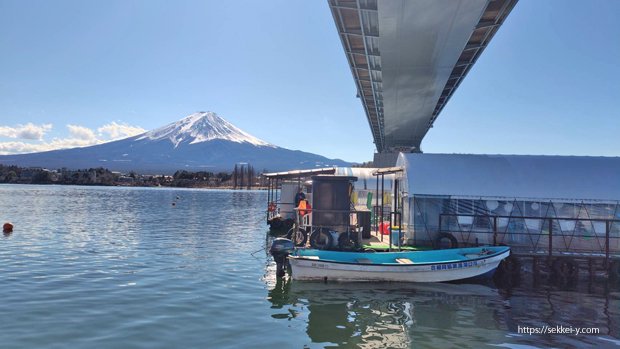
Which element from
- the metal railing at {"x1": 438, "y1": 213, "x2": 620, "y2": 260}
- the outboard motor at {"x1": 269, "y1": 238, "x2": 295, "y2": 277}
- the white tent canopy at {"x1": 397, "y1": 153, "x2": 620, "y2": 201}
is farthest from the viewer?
the white tent canopy at {"x1": 397, "y1": 153, "x2": 620, "y2": 201}

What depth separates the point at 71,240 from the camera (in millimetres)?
30016

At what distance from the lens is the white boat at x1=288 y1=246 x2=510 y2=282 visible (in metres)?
18.3

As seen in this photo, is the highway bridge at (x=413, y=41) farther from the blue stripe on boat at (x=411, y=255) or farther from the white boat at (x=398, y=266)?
the white boat at (x=398, y=266)

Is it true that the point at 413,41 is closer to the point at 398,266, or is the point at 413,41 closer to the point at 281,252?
the point at 398,266

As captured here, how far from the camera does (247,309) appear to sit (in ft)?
49.3

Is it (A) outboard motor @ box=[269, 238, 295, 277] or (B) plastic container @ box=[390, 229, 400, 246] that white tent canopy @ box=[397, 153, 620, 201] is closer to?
(B) plastic container @ box=[390, 229, 400, 246]

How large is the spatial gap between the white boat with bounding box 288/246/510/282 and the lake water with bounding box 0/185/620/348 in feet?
1.41

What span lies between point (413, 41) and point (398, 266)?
1156 centimetres

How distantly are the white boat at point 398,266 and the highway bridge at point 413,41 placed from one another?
1034 centimetres

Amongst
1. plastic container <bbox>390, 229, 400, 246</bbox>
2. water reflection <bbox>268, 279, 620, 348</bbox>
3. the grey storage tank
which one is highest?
the grey storage tank

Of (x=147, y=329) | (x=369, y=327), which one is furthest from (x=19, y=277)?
(x=369, y=327)

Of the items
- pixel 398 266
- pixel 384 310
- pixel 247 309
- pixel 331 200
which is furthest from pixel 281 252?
pixel 384 310

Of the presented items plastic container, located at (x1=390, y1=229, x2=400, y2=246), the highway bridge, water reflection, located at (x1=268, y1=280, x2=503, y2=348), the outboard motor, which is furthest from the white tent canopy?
the outboard motor

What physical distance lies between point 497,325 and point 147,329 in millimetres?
10664
